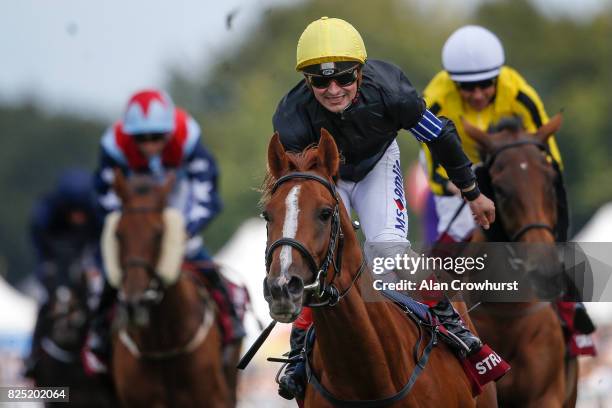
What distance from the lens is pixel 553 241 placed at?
8.71 m

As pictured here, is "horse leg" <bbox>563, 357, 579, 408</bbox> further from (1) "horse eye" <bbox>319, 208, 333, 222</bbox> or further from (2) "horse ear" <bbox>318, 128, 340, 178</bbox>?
(1) "horse eye" <bbox>319, 208, 333, 222</bbox>

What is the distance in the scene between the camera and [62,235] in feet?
38.9

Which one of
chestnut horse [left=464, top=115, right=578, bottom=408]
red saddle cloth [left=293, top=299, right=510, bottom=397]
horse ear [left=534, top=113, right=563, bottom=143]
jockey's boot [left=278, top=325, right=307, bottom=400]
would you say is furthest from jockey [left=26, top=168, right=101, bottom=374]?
jockey's boot [left=278, top=325, right=307, bottom=400]

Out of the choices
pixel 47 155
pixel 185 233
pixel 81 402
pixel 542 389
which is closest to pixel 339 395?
pixel 542 389

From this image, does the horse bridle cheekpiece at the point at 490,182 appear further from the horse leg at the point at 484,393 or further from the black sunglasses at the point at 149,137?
the black sunglasses at the point at 149,137

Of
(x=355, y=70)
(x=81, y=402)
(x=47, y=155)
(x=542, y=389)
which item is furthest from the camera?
(x=47, y=155)

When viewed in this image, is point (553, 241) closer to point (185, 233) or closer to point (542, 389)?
point (542, 389)

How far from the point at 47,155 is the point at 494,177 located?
191ft

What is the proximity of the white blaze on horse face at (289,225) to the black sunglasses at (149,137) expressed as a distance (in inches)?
219

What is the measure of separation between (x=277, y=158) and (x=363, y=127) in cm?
86

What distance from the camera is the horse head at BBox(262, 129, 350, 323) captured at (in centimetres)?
554

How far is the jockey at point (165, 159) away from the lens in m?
11.2

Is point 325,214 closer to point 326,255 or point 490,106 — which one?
point 326,255

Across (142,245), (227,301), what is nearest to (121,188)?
(142,245)
